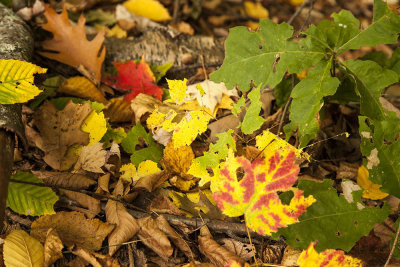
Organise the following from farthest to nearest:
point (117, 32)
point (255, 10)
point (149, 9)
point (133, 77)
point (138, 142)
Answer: point (255, 10) < point (149, 9) < point (117, 32) < point (133, 77) < point (138, 142)

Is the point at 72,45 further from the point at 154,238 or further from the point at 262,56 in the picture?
the point at 154,238

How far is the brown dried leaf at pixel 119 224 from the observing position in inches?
54.6

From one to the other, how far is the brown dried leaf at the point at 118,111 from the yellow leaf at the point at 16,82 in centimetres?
49

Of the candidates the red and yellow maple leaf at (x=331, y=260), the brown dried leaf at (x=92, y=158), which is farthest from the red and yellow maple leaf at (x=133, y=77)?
the red and yellow maple leaf at (x=331, y=260)

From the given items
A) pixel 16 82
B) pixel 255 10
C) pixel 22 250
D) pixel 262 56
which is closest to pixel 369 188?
pixel 262 56

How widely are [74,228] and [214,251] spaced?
59 cm

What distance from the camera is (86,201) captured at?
1.51 m

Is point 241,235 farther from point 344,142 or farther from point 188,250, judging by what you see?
point 344,142

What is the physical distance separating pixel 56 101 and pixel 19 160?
1.26 ft

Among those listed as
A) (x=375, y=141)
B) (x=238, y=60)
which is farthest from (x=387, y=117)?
(x=238, y=60)

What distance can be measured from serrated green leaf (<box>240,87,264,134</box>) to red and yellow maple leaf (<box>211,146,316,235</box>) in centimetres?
25

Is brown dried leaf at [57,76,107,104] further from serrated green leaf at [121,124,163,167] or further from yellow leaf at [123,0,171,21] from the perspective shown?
yellow leaf at [123,0,171,21]

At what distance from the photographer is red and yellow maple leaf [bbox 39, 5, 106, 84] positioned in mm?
2086

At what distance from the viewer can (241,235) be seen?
1.48m
